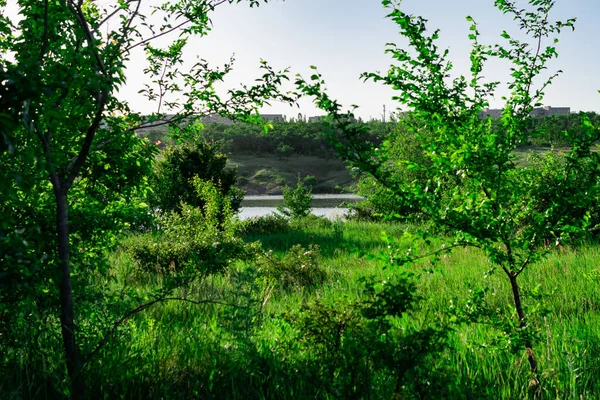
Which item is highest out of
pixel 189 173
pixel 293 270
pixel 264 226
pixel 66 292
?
pixel 189 173

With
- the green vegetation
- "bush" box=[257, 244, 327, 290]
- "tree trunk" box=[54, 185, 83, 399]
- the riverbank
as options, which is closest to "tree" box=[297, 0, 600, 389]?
the green vegetation

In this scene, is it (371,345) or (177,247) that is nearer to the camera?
(371,345)

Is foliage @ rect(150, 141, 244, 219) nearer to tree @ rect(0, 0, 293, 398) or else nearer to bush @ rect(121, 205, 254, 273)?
bush @ rect(121, 205, 254, 273)

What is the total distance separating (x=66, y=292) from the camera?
134 inches

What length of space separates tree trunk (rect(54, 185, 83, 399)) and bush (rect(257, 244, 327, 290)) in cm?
455

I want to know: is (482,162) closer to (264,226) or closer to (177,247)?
(177,247)

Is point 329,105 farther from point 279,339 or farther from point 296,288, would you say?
point 296,288

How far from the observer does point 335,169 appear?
6394 cm

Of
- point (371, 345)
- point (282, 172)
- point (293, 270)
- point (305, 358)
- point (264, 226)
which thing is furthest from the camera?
point (282, 172)

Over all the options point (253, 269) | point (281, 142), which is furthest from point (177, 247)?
point (281, 142)

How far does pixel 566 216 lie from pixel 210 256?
2.57 meters

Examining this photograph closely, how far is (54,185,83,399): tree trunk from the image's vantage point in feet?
10.9

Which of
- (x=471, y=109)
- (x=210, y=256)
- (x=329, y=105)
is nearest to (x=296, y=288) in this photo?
(x=210, y=256)

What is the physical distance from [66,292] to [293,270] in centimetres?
512
